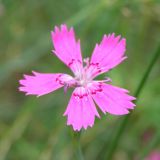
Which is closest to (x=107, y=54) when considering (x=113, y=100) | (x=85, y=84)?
(x=85, y=84)

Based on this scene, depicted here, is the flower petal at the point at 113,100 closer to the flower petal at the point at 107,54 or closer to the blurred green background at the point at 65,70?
the flower petal at the point at 107,54

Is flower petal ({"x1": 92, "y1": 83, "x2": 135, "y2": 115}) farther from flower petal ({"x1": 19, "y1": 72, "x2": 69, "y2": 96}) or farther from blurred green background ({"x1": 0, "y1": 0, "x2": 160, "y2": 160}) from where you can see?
blurred green background ({"x1": 0, "y1": 0, "x2": 160, "y2": 160})

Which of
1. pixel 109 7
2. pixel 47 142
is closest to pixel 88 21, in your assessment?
pixel 109 7

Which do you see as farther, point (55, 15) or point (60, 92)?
point (55, 15)

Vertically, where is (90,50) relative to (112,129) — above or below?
above

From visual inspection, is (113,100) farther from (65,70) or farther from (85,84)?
(65,70)

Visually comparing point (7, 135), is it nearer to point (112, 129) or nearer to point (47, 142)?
point (47, 142)

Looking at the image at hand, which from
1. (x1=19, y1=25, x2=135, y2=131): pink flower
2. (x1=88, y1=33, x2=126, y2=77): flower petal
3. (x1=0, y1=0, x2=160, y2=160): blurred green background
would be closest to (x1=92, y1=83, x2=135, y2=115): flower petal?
(x1=19, y1=25, x2=135, y2=131): pink flower
